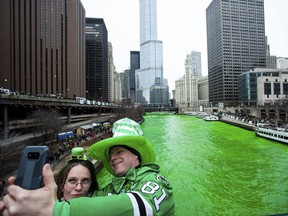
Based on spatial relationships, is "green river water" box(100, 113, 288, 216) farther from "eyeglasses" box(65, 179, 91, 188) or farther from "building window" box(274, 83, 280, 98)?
"building window" box(274, 83, 280, 98)

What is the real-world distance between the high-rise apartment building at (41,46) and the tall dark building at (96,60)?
59516 millimetres

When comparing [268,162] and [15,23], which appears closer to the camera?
[268,162]

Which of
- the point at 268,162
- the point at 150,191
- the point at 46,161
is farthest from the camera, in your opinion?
the point at 268,162

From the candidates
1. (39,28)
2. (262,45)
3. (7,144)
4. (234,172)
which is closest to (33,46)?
(39,28)

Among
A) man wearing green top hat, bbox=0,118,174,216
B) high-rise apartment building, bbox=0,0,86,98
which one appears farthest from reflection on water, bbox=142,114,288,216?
high-rise apartment building, bbox=0,0,86,98

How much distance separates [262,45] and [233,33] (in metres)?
21.9

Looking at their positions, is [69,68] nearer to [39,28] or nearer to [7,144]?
[39,28]

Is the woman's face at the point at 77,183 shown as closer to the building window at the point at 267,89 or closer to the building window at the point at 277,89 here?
the building window at the point at 267,89

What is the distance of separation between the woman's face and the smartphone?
100 centimetres

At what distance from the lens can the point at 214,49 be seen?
5689 inches

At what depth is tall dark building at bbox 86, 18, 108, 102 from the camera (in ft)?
525

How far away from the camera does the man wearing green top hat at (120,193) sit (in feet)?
3.39

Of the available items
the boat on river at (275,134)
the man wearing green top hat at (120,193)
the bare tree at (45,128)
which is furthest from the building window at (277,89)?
the man wearing green top hat at (120,193)

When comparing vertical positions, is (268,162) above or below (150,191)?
below
